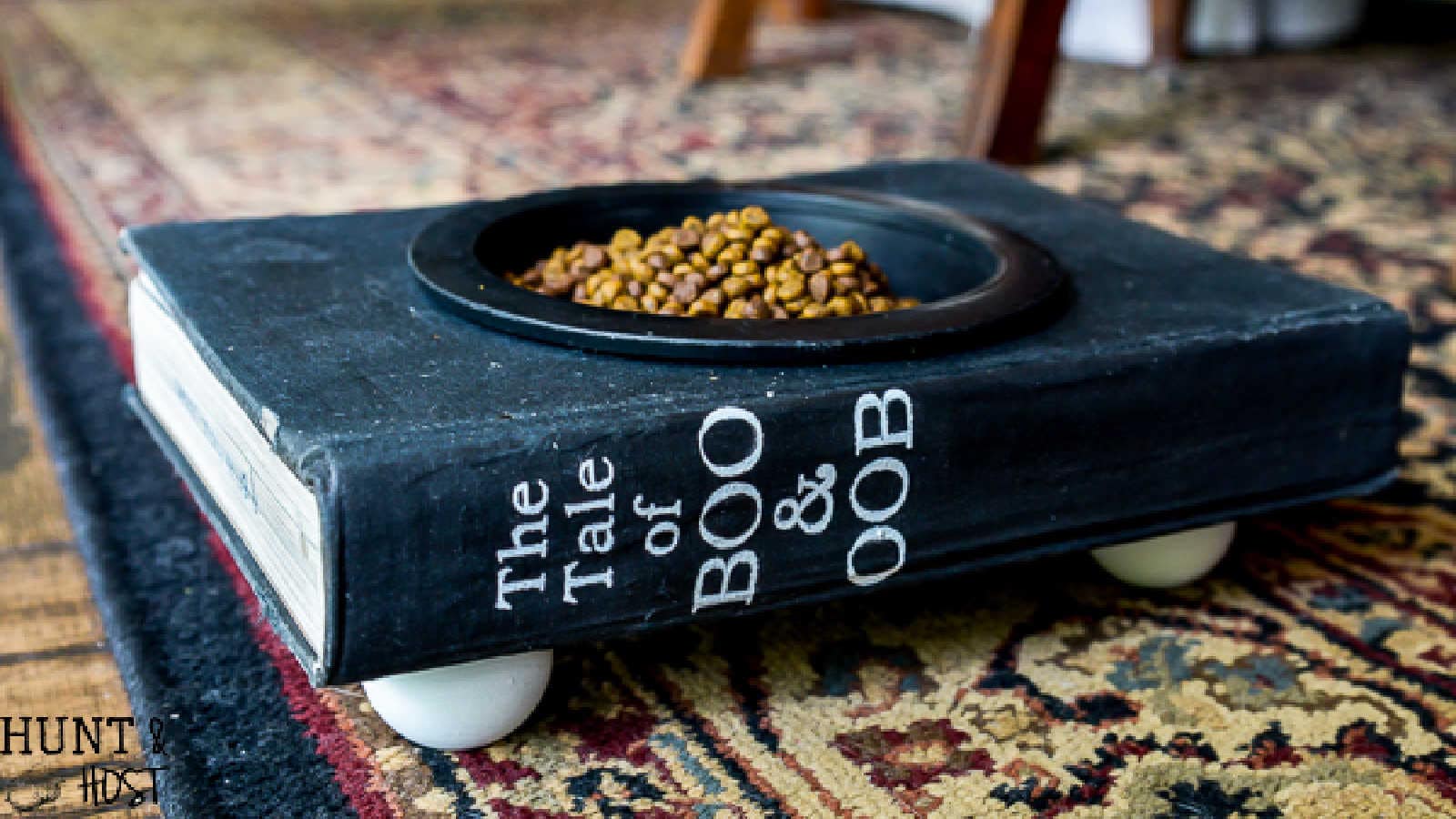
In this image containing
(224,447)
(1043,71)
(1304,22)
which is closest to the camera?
(224,447)

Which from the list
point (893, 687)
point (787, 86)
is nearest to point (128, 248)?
point (893, 687)

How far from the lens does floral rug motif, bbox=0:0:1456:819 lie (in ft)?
2.47

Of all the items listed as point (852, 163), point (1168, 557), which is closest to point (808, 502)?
point (1168, 557)

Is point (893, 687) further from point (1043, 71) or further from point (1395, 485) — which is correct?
point (1043, 71)

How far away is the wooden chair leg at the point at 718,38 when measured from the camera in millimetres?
2645

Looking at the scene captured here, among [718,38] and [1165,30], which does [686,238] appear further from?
[1165,30]

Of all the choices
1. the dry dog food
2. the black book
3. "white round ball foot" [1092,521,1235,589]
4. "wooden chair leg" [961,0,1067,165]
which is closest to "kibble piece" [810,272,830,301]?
the dry dog food

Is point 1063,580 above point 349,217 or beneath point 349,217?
beneath

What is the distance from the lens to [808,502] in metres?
0.75

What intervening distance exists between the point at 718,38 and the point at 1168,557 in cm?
190

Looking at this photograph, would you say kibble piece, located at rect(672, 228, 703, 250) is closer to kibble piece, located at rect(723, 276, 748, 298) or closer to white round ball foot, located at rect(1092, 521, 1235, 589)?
kibble piece, located at rect(723, 276, 748, 298)

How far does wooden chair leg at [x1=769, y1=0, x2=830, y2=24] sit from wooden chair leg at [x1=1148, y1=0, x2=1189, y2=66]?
2.69ft

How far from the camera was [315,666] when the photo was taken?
0.68 m

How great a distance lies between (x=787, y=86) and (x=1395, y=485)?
5.51 feet
